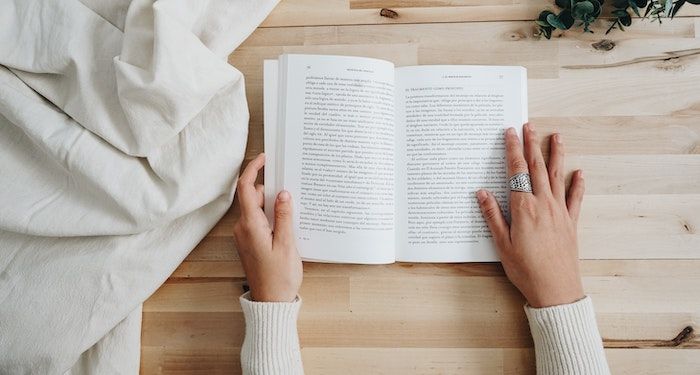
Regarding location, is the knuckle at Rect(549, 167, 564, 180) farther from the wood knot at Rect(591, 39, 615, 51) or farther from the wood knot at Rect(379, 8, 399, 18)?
the wood knot at Rect(379, 8, 399, 18)

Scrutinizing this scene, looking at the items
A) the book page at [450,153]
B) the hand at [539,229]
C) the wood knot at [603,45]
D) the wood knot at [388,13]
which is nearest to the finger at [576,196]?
the hand at [539,229]

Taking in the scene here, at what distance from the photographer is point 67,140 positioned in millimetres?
659

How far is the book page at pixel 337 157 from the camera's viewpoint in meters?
0.73

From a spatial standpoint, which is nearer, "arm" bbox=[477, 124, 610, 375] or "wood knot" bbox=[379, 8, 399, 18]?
"arm" bbox=[477, 124, 610, 375]

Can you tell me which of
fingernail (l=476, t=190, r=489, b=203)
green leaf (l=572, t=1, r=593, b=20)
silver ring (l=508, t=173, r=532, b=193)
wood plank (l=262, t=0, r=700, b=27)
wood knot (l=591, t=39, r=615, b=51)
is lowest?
fingernail (l=476, t=190, r=489, b=203)

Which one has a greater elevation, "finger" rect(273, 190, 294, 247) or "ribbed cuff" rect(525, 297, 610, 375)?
"finger" rect(273, 190, 294, 247)

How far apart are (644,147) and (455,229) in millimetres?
332

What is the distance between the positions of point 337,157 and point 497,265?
30 cm

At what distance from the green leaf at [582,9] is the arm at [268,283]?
523 mm

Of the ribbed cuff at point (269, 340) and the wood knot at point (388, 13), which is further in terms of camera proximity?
the wood knot at point (388, 13)

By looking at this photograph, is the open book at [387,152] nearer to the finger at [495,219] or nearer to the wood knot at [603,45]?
the finger at [495,219]

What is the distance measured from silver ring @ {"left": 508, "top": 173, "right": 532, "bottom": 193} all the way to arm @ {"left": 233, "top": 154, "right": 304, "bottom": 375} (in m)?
0.34

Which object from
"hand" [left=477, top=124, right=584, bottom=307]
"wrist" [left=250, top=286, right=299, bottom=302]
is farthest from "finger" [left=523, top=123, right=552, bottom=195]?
"wrist" [left=250, top=286, right=299, bottom=302]

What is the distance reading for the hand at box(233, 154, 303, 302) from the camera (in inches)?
27.6
